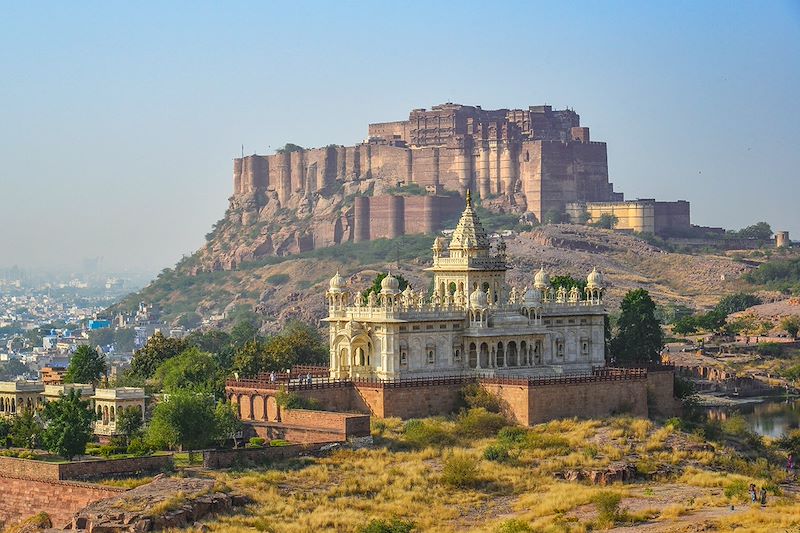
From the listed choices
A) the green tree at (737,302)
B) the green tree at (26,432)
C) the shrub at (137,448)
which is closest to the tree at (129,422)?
the shrub at (137,448)

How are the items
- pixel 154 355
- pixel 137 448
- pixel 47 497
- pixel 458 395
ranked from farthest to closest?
pixel 154 355, pixel 458 395, pixel 137 448, pixel 47 497

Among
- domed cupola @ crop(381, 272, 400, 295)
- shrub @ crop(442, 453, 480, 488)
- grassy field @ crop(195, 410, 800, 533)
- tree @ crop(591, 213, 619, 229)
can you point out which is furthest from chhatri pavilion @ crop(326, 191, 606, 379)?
tree @ crop(591, 213, 619, 229)

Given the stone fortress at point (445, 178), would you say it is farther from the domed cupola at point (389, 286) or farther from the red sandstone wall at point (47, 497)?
the red sandstone wall at point (47, 497)

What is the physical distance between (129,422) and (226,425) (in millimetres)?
3431

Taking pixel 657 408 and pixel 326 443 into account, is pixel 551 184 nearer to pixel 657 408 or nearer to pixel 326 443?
pixel 657 408

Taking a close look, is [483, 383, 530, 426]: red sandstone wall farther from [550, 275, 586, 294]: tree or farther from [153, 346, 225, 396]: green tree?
[550, 275, 586, 294]: tree

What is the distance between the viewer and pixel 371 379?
2515 inches

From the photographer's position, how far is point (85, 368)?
244 feet

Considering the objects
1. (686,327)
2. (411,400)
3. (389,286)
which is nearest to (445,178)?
(686,327)

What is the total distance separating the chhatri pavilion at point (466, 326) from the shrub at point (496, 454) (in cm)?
686

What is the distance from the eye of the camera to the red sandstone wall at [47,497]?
51.8 meters

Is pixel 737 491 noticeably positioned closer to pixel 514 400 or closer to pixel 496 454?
pixel 496 454

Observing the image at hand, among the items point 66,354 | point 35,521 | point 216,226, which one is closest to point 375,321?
point 35,521

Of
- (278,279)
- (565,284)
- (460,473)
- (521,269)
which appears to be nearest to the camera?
(460,473)
